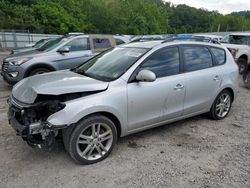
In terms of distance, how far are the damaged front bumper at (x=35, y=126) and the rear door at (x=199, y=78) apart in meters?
2.33

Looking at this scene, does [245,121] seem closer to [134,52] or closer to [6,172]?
[134,52]

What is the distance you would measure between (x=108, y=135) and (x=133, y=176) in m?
0.67

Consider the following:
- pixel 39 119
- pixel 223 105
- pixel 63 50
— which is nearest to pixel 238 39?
pixel 223 105

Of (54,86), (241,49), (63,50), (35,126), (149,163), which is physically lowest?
(149,163)

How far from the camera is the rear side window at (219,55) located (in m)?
4.95

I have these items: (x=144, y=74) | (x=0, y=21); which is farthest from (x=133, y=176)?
(x=0, y=21)

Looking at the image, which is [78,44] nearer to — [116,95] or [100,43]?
[100,43]

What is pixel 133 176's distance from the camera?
3.20 metres

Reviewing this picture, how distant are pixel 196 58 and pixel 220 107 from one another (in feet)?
4.06

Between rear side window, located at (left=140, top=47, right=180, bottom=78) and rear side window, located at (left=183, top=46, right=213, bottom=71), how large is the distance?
230 millimetres

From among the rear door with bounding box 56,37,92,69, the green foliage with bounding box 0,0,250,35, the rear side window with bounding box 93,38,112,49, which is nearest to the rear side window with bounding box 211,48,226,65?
the rear door with bounding box 56,37,92,69

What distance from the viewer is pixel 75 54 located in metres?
7.62

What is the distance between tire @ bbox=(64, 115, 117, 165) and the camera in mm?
3260

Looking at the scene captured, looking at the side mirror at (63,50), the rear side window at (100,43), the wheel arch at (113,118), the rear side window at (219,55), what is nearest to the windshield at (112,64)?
the wheel arch at (113,118)
